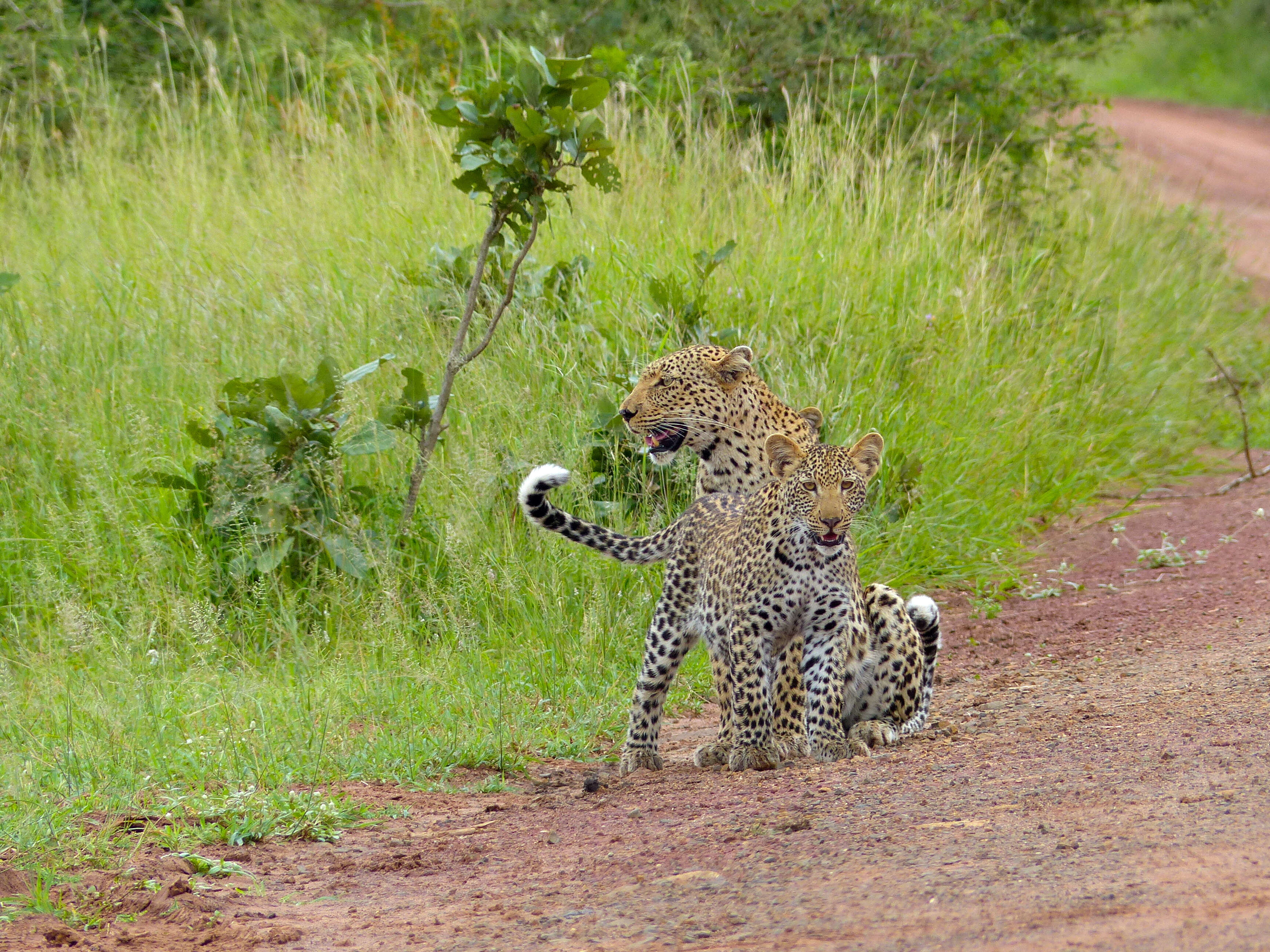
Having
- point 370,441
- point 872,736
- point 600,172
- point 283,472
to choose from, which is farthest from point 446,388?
point 872,736

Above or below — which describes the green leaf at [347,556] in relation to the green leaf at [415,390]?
below

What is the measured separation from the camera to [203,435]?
6.11 metres

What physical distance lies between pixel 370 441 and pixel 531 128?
4.76 feet

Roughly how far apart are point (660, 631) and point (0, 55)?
326 inches

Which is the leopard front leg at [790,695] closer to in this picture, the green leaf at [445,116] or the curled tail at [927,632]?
the curled tail at [927,632]

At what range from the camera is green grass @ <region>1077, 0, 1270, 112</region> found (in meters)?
24.0

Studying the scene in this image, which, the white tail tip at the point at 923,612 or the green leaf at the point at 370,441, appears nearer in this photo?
the white tail tip at the point at 923,612

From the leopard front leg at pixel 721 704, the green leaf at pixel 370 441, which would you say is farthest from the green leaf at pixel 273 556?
the leopard front leg at pixel 721 704

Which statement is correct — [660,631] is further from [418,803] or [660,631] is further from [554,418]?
[554,418]

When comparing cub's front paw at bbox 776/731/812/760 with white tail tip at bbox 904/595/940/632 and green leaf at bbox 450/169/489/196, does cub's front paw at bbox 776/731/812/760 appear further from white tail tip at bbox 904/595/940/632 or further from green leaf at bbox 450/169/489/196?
green leaf at bbox 450/169/489/196

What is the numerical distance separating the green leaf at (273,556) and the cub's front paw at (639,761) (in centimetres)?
191

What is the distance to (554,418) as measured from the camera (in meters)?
6.68

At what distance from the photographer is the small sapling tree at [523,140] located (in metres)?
5.56

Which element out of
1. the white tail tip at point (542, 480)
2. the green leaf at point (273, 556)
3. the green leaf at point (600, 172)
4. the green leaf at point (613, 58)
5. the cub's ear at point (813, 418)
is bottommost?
the green leaf at point (273, 556)
